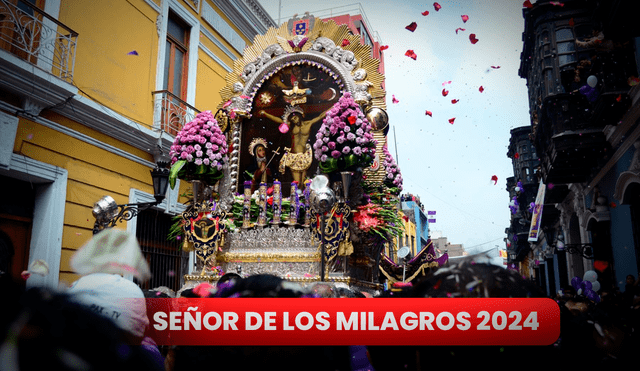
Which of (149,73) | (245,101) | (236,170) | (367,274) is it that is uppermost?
(149,73)

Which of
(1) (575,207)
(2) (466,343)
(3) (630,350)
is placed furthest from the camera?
(1) (575,207)

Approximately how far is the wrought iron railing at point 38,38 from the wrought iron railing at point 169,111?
2152mm

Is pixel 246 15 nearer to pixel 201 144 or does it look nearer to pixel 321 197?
pixel 201 144

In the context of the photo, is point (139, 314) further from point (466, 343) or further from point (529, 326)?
point (529, 326)

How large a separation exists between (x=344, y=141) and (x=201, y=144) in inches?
70.7

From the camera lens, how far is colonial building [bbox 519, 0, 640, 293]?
7.91 meters

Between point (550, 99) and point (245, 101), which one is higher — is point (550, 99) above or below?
above

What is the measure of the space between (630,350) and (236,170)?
5391 millimetres

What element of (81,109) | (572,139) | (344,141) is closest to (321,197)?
(344,141)

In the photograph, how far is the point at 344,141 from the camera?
517cm

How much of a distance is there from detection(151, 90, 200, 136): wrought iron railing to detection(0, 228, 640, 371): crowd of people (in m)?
8.18

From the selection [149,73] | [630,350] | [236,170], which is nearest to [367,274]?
[236,170]

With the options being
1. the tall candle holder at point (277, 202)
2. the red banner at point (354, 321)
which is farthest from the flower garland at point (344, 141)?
the red banner at point (354, 321)

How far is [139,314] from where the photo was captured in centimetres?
131
